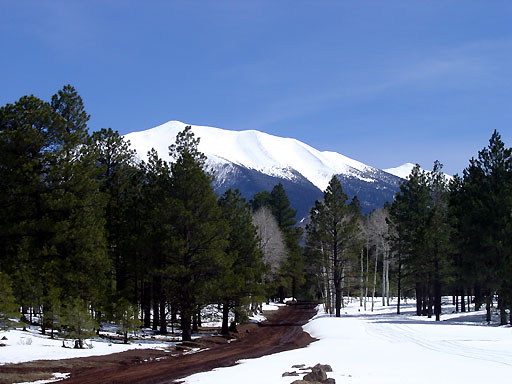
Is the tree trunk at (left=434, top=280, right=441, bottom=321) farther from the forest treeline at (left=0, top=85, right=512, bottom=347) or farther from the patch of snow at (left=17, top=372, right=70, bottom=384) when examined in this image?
the patch of snow at (left=17, top=372, right=70, bottom=384)

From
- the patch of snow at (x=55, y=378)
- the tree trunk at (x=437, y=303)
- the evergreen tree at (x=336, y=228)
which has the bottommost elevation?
the tree trunk at (x=437, y=303)

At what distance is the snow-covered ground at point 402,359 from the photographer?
48.2ft

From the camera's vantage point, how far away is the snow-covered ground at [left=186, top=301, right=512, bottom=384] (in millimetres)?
14688

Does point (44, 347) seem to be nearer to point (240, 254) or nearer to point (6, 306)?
point (6, 306)

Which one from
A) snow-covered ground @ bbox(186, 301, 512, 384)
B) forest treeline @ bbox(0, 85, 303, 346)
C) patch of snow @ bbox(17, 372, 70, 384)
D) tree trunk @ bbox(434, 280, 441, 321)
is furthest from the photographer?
tree trunk @ bbox(434, 280, 441, 321)

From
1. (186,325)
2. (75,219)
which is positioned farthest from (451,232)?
(75,219)

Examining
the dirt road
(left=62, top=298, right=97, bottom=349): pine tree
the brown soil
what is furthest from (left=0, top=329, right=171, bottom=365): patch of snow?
the dirt road

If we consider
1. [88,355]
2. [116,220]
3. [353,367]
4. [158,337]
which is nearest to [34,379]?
[88,355]

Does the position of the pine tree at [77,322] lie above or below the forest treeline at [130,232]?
below

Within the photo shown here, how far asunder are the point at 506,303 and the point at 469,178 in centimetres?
1203

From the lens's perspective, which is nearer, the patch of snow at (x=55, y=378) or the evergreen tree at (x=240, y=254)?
the patch of snow at (x=55, y=378)

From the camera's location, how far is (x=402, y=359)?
1892 cm

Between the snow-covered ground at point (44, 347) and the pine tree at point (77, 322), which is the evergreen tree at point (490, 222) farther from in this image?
the pine tree at point (77, 322)

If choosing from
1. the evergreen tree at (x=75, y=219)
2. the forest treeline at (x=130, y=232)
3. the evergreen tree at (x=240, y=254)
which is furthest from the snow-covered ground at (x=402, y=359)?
the evergreen tree at (x=75, y=219)
